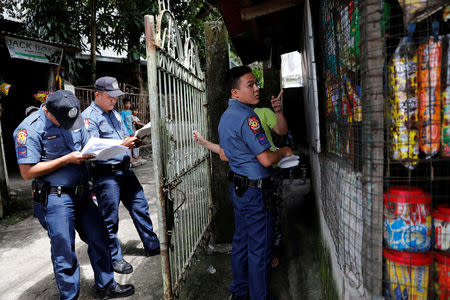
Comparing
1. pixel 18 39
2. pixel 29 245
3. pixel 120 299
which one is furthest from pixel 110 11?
pixel 120 299

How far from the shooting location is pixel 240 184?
2469 mm

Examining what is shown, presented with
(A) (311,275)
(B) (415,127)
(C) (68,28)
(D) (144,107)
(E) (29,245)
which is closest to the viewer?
(B) (415,127)

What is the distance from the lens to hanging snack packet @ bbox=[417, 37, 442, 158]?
1.23 meters

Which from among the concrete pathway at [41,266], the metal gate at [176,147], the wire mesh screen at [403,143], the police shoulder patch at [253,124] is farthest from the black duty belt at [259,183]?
the concrete pathway at [41,266]

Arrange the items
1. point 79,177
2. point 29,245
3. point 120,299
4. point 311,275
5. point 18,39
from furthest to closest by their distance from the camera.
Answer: point 18,39
point 29,245
point 311,275
point 120,299
point 79,177

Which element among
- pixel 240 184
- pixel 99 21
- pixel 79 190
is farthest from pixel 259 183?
pixel 99 21

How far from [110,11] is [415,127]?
1100cm

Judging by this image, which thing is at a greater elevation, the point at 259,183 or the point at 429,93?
the point at 429,93

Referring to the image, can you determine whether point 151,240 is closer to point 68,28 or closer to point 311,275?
point 311,275

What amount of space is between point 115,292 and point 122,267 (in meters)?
0.49

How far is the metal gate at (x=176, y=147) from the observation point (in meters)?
2.17

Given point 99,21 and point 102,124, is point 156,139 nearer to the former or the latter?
point 102,124

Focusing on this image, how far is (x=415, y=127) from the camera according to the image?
1.30 m

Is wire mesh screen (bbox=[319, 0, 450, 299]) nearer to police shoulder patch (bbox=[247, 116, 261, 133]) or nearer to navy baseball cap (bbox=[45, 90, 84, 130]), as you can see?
police shoulder patch (bbox=[247, 116, 261, 133])
